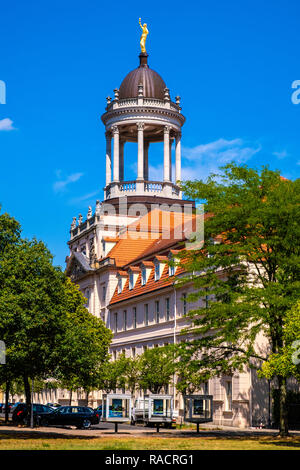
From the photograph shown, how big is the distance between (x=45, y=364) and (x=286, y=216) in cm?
1271

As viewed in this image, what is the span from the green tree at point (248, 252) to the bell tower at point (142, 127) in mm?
54417

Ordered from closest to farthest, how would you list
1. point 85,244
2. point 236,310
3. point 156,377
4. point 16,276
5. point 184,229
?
point 236,310 < point 16,276 < point 156,377 < point 184,229 < point 85,244

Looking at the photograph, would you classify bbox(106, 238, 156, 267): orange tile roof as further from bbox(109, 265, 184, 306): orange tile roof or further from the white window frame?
the white window frame

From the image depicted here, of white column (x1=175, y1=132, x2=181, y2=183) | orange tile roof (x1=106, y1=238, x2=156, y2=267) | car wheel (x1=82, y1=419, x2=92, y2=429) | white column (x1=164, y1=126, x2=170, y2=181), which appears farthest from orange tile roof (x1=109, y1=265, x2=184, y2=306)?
white column (x1=175, y1=132, x2=181, y2=183)

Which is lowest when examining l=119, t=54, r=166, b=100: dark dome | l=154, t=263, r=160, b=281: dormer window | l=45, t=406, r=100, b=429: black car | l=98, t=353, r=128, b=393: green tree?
l=45, t=406, r=100, b=429: black car

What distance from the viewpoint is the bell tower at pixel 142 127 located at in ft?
300

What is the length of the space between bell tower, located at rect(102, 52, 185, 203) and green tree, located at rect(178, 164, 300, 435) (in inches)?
2142

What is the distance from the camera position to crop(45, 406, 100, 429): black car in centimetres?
5012

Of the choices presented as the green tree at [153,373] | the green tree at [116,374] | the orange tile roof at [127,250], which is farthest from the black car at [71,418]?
the orange tile roof at [127,250]

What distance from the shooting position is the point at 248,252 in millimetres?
34750

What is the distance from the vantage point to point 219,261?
3491 cm

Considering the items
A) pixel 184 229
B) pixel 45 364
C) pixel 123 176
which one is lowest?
pixel 45 364
